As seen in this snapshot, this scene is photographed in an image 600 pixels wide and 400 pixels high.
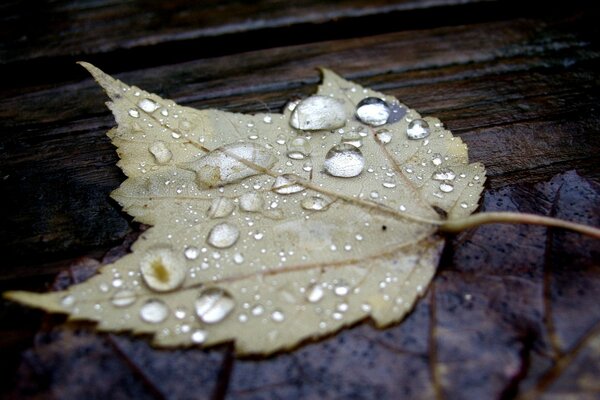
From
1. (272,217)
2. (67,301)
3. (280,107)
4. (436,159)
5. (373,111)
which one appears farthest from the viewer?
(280,107)

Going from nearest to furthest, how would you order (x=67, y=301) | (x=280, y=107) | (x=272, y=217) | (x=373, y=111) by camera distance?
(x=67, y=301) < (x=272, y=217) < (x=373, y=111) < (x=280, y=107)

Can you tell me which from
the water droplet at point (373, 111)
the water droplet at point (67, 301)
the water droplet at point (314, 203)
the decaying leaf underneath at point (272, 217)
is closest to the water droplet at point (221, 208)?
the decaying leaf underneath at point (272, 217)

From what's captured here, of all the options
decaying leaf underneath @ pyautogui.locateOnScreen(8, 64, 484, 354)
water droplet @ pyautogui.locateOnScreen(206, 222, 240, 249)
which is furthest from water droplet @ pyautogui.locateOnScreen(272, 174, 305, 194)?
water droplet @ pyautogui.locateOnScreen(206, 222, 240, 249)

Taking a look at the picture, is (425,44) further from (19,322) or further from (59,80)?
(19,322)

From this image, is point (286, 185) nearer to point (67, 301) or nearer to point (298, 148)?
point (298, 148)

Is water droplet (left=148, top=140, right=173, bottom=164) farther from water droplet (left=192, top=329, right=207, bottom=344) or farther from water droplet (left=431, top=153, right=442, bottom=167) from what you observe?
water droplet (left=431, top=153, right=442, bottom=167)

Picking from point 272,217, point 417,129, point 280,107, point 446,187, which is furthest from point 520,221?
point 280,107

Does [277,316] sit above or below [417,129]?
below
